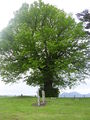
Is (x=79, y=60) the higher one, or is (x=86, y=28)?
(x=86, y=28)

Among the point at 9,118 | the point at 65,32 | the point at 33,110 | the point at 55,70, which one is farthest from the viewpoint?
the point at 65,32

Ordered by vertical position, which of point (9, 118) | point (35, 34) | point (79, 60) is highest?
→ point (35, 34)

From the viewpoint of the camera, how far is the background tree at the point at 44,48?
211 ft

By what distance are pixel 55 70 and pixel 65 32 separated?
27.9ft

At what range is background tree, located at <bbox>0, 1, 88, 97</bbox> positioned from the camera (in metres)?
64.2

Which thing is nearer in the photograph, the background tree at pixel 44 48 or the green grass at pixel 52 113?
the green grass at pixel 52 113

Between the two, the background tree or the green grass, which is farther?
the background tree

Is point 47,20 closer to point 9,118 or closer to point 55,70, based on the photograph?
point 55,70

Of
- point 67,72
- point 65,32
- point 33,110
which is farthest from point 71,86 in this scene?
point 33,110

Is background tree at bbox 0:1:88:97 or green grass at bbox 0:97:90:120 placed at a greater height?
background tree at bbox 0:1:88:97

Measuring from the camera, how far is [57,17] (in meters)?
68.2

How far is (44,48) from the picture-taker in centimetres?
6606

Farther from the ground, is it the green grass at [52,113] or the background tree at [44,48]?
the background tree at [44,48]

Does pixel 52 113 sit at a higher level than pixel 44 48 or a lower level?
lower
